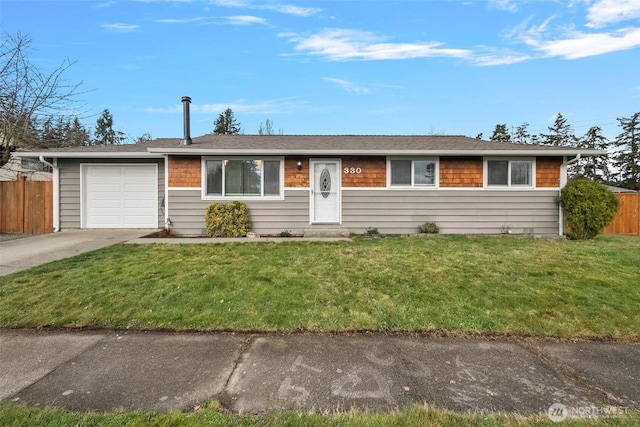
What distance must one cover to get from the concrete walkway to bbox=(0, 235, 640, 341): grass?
0.29m

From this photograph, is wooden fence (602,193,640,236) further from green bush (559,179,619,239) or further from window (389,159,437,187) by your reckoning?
window (389,159,437,187)

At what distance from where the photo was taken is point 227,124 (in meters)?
35.8

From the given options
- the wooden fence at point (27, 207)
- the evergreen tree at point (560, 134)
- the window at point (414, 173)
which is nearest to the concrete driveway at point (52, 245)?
the wooden fence at point (27, 207)

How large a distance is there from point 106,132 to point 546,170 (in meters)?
43.2

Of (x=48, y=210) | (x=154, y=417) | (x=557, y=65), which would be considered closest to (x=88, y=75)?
(x=48, y=210)

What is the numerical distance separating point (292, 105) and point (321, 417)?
2106 cm

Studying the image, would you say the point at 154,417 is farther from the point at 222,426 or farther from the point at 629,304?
the point at 629,304

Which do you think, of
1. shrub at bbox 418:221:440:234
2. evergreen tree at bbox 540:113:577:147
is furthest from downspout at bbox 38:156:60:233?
evergreen tree at bbox 540:113:577:147

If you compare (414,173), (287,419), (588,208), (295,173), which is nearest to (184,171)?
(295,173)

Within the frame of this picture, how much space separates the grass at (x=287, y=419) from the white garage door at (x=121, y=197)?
912 centimetres

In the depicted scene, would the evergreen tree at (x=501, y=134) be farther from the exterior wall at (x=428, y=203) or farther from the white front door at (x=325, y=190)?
the white front door at (x=325, y=190)

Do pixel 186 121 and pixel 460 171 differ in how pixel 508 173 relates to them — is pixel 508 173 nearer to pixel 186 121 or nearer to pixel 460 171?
pixel 460 171

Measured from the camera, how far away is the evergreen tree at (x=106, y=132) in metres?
36.8

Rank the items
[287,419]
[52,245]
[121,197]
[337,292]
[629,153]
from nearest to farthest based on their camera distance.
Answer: [287,419], [337,292], [52,245], [121,197], [629,153]
